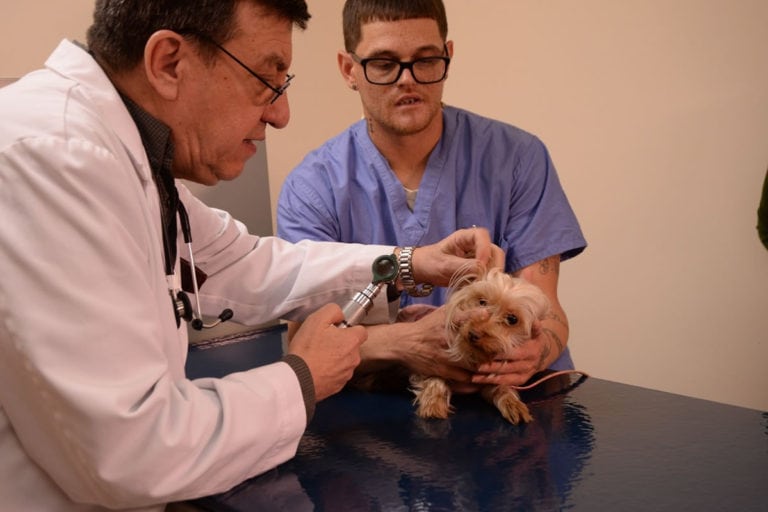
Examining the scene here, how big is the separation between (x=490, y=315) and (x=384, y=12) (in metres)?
0.83

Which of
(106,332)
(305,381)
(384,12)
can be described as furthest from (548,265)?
(106,332)

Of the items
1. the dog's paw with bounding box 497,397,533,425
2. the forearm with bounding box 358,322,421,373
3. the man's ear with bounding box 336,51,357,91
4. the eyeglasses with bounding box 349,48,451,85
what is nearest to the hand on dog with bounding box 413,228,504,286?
the forearm with bounding box 358,322,421,373

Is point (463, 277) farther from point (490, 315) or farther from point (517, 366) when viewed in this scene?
point (517, 366)

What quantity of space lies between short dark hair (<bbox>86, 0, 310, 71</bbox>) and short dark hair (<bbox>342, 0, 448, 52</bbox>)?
72 centimetres

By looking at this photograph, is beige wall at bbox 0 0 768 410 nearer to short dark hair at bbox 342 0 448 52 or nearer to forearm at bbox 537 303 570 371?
short dark hair at bbox 342 0 448 52

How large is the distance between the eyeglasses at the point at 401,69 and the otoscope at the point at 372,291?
1.69 feet

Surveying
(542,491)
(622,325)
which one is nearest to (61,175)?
(542,491)

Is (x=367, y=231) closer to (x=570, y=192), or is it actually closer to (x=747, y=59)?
(x=570, y=192)

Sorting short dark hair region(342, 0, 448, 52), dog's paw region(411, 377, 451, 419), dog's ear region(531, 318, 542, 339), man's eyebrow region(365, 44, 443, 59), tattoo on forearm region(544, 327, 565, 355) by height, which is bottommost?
dog's paw region(411, 377, 451, 419)

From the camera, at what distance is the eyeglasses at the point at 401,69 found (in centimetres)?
182

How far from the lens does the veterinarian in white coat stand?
32.7 inches

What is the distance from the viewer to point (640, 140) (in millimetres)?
2578

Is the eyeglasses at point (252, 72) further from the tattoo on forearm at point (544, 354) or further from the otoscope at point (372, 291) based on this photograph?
the tattoo on forearm at point (544, 354)

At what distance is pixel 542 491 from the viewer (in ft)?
3.28
